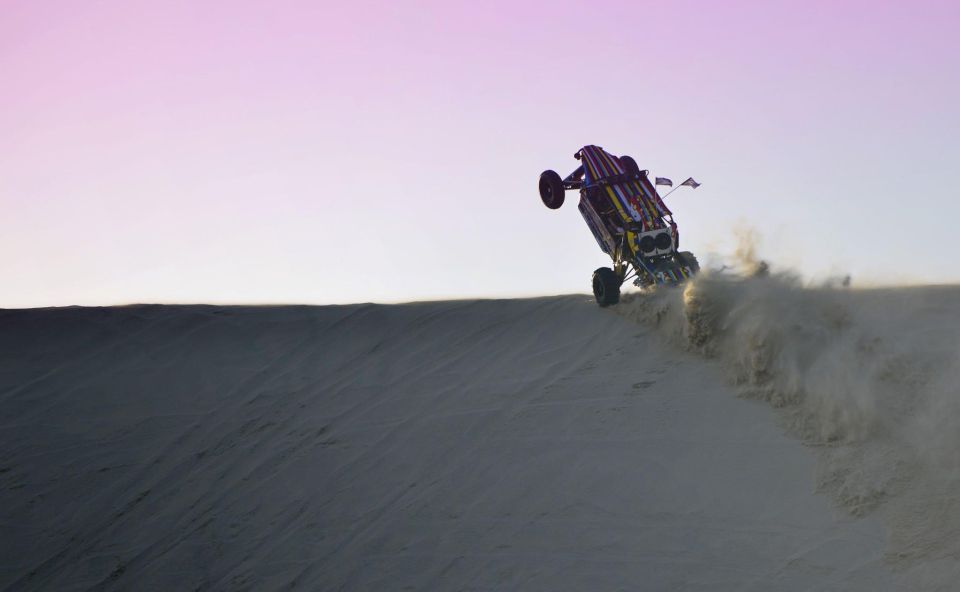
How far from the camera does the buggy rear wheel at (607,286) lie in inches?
572

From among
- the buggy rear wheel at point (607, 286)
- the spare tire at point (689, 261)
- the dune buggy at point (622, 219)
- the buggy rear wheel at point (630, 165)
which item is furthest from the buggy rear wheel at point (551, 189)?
the spare tire at point (689, 261)

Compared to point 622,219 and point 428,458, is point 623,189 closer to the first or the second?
point 622,219

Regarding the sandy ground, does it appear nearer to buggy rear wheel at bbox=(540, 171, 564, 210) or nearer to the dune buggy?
the dune buggy

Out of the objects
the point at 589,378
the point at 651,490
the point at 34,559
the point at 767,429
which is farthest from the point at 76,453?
the point at 767,429

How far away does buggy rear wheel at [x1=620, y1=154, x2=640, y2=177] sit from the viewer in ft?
50.2

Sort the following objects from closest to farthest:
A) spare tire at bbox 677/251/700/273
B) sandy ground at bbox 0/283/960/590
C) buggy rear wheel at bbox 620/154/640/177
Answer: sandy ground at bbox 0/283/960/590 → spare tire at bbox 677/251/700/273 → buggy rear wheel at bbox 620/154/640/177

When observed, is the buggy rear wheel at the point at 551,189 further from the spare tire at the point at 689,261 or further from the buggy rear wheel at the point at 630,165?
the spare tire at the point at 689,261

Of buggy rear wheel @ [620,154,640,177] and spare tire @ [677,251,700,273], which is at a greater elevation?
buggy rear wheel @ [620,154,640,177]

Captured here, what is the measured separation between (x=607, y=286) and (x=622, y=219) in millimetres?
984

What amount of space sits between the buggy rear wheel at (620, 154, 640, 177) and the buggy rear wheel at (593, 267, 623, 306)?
149 cm

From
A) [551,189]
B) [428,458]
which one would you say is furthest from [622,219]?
[428,458]

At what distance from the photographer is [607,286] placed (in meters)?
14.5

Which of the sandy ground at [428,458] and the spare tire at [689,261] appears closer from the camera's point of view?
the sandy ground at [428,458]

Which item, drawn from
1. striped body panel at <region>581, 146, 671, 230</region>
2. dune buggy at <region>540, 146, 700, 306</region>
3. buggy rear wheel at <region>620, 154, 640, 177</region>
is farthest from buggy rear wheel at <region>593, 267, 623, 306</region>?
buggy rear wheel at <region>620, 154, 640, 177</region>
